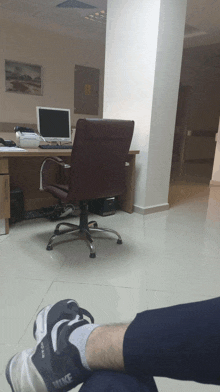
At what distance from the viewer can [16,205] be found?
312cm

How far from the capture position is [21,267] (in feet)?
7.16

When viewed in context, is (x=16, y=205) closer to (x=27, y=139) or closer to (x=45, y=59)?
(x=27, y=139)

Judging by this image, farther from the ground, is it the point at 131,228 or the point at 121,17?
the point at 121,17

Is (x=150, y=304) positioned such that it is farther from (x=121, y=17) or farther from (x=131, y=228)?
(x=121, y=17)

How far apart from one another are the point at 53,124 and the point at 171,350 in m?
3.16

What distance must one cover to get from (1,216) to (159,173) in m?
2.00

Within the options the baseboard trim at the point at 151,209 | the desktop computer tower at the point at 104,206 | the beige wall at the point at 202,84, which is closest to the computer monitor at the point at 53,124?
the desktop computer tower at the point at 104,206

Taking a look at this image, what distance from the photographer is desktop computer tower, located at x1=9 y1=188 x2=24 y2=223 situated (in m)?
3.09

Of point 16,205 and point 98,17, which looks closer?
point 16,205

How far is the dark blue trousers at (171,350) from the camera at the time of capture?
716 millimetres

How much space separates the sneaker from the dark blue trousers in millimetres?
61

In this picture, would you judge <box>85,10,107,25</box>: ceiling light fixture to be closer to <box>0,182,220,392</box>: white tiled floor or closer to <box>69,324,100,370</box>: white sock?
<box>0,182,220,392</box>: white tiled floor

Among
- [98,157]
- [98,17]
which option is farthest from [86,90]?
[98,157]

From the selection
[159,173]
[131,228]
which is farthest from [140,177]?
[131,228]
